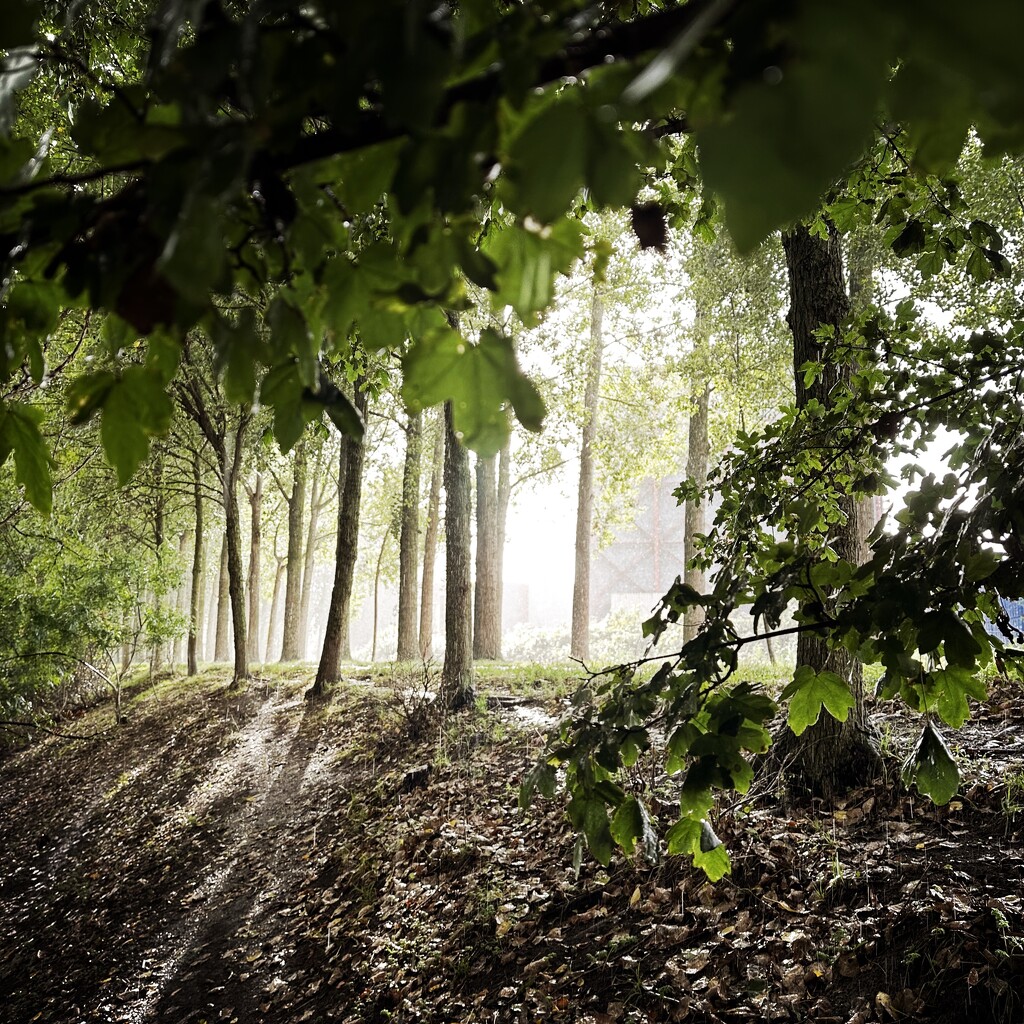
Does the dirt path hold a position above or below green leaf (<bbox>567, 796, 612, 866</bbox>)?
below

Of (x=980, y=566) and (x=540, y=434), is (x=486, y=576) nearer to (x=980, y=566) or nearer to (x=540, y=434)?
(x=540, y=434)

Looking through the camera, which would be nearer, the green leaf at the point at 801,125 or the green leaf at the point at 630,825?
the green leaf at the point at 801,125

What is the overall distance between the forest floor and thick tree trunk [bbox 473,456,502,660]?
4.24m

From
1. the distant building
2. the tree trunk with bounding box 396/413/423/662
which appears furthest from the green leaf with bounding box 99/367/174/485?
the distant building

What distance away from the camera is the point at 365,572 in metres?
26.2

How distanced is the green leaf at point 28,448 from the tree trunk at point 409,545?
12.5 meters

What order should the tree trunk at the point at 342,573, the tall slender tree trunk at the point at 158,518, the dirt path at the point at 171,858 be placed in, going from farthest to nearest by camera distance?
the tall slender tree trunk at the point at 158,518 < the tree trunk at the point at 342,573 < the dirt path at the point at 171,858

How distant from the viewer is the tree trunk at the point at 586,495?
14.4 m

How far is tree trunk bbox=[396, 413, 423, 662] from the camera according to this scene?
13531 millimetres

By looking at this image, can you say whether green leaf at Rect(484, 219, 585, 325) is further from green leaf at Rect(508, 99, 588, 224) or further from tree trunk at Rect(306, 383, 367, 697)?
tree trunk at Rect(306, 383, 367, 697)

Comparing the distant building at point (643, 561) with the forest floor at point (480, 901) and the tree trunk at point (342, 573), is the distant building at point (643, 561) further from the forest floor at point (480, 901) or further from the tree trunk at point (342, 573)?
the forest floor at point (480, 901)

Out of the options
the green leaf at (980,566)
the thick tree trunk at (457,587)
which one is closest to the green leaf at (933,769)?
the green leaf at (980,566)

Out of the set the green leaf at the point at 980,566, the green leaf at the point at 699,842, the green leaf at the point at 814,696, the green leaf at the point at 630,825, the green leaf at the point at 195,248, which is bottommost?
the green leaf at the point at 699,842

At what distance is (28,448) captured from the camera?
3.19 feet
